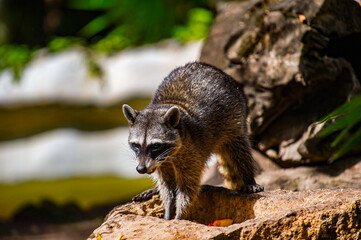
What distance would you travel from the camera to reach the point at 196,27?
33.5ft

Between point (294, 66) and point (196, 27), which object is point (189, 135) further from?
point (196, 27)

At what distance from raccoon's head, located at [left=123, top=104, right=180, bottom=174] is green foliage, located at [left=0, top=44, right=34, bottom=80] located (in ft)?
23.2

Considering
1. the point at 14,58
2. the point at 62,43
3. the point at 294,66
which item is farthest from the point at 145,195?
the point at 62,43

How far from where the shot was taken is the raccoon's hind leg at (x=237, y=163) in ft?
15.3

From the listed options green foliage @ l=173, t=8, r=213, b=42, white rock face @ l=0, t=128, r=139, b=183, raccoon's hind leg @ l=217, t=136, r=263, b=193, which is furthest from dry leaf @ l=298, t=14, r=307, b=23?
white rock face @ l=0, t=128, r=139, b=183

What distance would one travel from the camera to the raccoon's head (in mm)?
3855

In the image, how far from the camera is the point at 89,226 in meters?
8.13

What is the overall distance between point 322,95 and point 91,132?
6.59 metres

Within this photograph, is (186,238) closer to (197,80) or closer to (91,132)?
(197,80)

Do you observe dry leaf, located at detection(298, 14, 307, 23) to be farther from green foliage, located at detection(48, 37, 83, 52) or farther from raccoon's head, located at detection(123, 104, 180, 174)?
green foliage, located at detection(48, 37, 83, 52)

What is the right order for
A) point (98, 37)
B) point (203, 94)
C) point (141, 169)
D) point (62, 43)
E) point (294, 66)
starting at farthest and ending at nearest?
point (62, 43)
point (98, 37)
point (294, 66)
point (203, 94)
point (141, 169)

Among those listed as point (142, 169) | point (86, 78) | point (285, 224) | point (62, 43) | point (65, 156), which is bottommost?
point (285, 224)

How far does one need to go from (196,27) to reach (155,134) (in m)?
6.72

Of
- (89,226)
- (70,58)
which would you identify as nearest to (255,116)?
(89,226)
